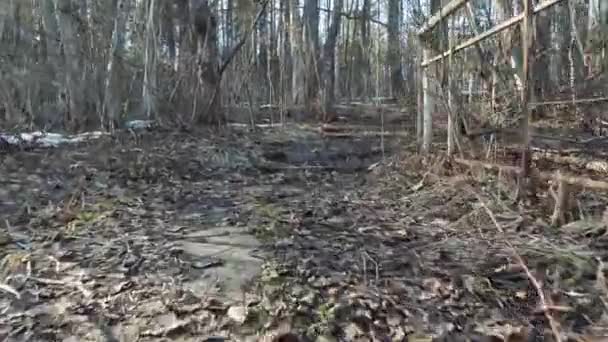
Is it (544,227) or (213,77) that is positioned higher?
(213,77)

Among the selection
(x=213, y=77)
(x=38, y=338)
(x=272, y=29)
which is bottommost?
(x=38, y=338)

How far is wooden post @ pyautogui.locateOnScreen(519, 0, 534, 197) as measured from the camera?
323 cm

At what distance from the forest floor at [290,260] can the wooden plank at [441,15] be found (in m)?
1.26

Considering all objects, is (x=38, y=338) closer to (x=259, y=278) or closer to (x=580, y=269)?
(x=259, y=278)

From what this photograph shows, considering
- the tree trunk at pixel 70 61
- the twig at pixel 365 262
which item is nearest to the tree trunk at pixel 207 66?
the tree trunk at pixel 70 61

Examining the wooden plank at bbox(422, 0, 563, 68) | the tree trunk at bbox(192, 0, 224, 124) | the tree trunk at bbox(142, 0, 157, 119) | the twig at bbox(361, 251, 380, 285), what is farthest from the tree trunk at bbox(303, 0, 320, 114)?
the twig at bbox(361, 251, 380, 285)

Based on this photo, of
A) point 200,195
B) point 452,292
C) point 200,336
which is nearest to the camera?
point 200,336

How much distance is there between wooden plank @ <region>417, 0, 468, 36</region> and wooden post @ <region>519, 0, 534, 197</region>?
118 cm

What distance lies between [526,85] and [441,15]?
5.61 feet

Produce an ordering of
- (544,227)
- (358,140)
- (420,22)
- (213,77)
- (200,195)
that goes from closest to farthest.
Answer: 1. (544,227)
2. (200,195)
3. (420,22)
4. (358,140)
5. (213,77)

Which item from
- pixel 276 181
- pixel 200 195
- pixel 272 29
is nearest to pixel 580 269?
pixel 200 195

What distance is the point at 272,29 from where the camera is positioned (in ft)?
60.7

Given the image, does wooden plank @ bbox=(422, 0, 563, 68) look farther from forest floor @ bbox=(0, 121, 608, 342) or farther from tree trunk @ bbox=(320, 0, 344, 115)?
tree trunk @ bbox=(320, 0, 344, 115)

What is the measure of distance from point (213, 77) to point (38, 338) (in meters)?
8.31
